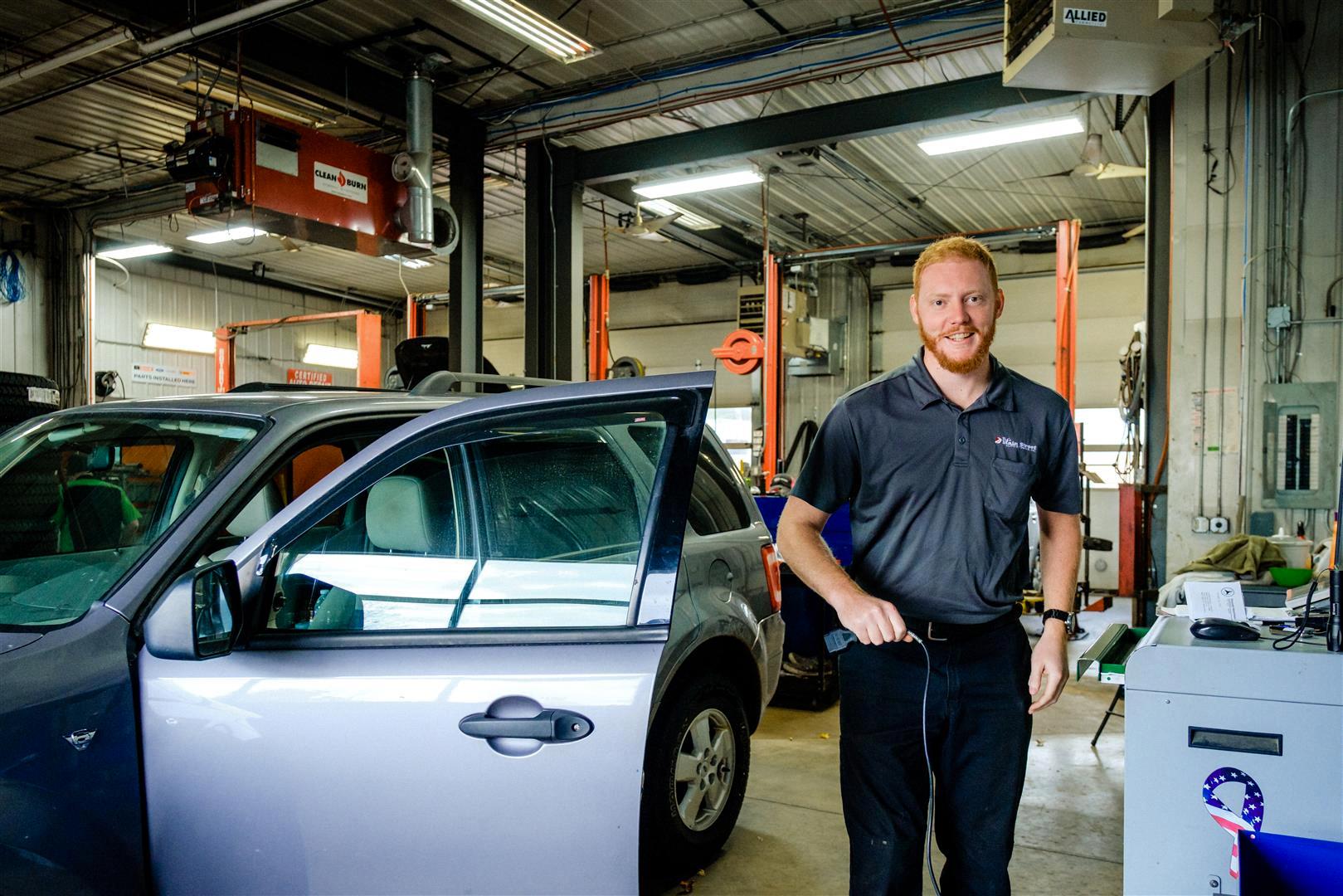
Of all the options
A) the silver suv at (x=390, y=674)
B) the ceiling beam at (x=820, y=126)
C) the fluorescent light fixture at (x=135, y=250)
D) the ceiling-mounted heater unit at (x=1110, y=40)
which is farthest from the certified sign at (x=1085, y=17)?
the fluorescent light fixture at (x=135, y=250)

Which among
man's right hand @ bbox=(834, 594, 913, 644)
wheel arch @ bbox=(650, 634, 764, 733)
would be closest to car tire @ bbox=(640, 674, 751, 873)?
wheel arch @ bbox=(650, 634, 764, 733)

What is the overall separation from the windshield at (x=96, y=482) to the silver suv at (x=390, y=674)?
497 mm

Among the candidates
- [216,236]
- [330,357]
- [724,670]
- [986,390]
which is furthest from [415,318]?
[986,390]

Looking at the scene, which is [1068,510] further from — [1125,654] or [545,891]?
[545,891]

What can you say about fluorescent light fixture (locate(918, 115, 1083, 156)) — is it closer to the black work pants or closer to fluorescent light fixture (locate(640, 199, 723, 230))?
fluorescent light fixture (locate(640, 199, 723, 230))

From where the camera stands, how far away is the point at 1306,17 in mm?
5508

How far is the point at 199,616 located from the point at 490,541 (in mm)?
506

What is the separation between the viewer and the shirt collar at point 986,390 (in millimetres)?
1904

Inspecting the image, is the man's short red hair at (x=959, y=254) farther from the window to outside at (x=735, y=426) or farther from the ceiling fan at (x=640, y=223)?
the window to outside at (x=735, y=426)

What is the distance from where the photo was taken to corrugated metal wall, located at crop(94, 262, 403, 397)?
548 inches

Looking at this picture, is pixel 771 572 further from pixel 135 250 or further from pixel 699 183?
pixel 135 250

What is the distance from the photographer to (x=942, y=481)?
1.89 meters

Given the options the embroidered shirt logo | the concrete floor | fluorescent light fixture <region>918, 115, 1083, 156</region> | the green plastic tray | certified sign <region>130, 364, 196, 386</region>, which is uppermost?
fluorescent light fixture <region>918, 115, 1083, 156</region>

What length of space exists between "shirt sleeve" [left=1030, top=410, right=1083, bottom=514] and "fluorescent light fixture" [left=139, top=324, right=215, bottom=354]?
49.0 feet
